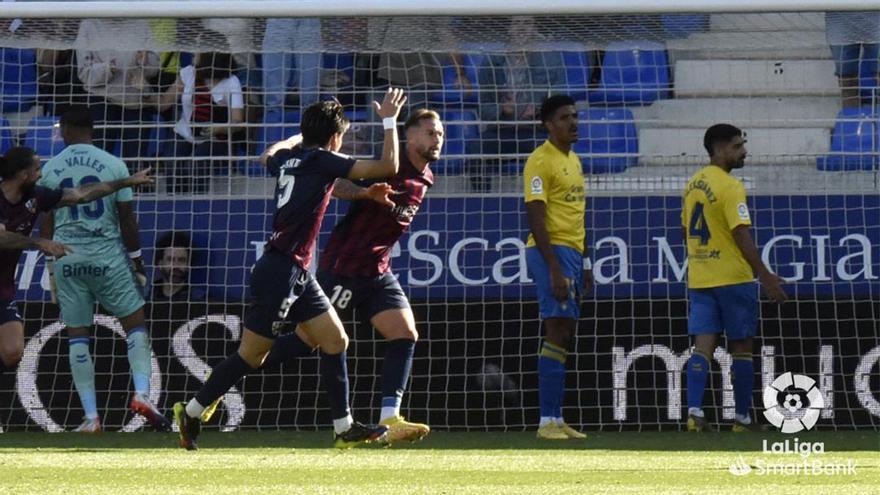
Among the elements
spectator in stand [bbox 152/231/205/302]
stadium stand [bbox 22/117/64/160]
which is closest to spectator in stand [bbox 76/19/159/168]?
stadium stand [bbox 22/117/64/160]

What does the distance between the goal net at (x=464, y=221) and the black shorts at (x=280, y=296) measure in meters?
2.63

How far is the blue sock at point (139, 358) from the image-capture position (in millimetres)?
9312

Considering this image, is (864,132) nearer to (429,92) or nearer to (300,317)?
(429,92)

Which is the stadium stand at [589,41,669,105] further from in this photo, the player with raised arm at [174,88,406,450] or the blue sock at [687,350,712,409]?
the player with raised arm at [174,88,406,450]

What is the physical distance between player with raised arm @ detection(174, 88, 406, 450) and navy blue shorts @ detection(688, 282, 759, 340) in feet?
8.92

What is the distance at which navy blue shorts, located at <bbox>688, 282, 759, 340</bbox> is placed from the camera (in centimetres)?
933

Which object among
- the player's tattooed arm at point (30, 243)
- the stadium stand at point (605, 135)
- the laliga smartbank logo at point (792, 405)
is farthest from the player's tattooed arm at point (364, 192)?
the stadium stand at point (605, 135)

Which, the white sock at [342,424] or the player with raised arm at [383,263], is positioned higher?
the player with raised arm at [383,263]

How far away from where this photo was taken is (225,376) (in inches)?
294

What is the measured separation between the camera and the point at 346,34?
33.3 feet

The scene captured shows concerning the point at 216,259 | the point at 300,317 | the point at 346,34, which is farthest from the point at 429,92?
the point at 300,317

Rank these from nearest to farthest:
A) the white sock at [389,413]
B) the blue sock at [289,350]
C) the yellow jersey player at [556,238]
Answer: the white sock at [389,413] → the blue sock at [289,350] → the yellow jersey player at [556,238]

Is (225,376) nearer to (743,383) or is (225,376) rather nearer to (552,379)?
(552,379)

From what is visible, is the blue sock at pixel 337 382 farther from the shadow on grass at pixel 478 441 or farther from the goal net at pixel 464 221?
the goal net at pixel 464 221
